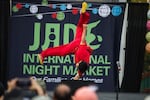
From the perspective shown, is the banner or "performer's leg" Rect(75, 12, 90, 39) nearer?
"performer's leg" Rect(75, 12, 90, 39)

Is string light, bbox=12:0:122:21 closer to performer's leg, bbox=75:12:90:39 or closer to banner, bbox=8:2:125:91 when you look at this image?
banner, bbox=8:2:125:91

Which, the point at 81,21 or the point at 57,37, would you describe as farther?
the point at 57,37

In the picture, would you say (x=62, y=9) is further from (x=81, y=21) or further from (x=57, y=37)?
(x=81, y=21)

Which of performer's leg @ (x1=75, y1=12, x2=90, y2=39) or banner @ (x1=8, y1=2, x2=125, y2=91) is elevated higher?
performer's leg @ (x1=75, y1=12, x2=90, y2=39)

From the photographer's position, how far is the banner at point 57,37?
11047 millimetres

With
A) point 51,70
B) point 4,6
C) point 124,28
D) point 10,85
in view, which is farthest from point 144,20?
point 10,85

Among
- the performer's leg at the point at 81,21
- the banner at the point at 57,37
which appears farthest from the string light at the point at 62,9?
the performer's leg at the point at 81,21


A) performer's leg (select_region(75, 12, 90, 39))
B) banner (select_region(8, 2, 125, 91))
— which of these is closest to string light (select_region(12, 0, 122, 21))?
banner (select_region(8, 2, 125, 91))

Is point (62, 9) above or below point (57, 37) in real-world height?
above

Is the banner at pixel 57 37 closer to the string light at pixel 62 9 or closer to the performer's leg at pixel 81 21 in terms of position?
the string light at pixel 62 9

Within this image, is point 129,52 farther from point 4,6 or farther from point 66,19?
point 4,6

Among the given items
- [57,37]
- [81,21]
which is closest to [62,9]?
[57,37]

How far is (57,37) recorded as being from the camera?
36.5 ft

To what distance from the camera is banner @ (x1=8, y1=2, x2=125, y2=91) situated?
36.2 feet
